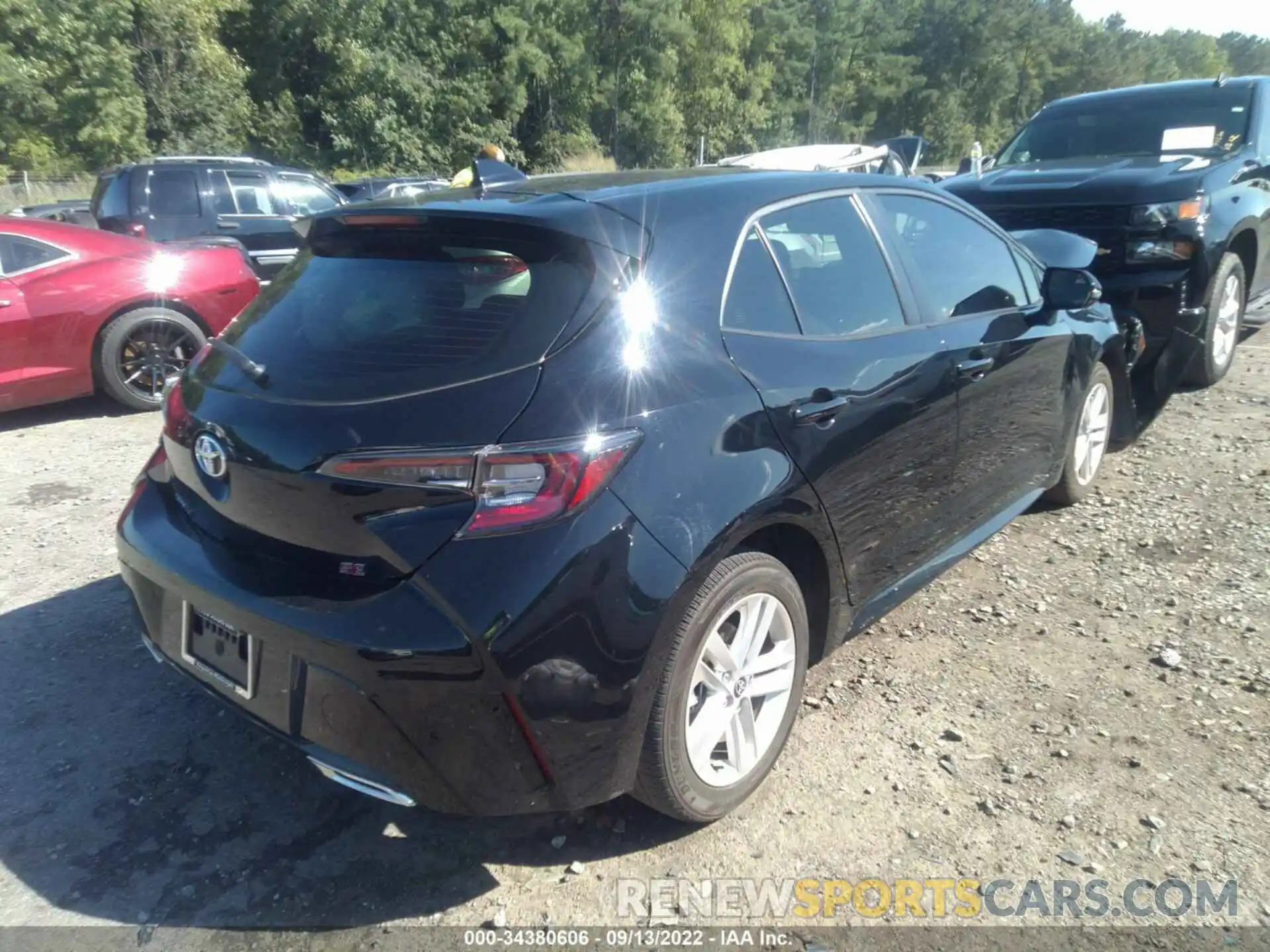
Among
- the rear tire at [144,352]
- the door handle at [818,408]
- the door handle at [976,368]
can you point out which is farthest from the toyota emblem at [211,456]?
the rear tire at [144,352]

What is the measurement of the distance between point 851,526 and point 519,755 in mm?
1275

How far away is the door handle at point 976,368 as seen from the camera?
11.3 ft

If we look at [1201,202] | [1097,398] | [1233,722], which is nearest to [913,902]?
[1233,722]

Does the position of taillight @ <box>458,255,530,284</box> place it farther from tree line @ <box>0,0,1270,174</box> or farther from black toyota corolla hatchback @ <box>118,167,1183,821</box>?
tree line @ <box>0,0,1270,174</box>

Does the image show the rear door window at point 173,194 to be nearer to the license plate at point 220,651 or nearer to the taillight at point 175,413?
the taillight at point 175,413

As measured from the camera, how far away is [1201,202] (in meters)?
5.76

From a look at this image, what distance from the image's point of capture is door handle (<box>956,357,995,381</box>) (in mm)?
3443

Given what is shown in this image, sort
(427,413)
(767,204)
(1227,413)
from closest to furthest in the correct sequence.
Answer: (427,413) → (767,204) → (1227,413)

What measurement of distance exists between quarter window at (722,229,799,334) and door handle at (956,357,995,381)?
34.4 inches

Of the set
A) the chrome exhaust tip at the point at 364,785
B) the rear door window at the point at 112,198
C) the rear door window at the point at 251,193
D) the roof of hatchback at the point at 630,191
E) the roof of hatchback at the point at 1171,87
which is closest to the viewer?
the chrome exhaust tip at the point at 364,785

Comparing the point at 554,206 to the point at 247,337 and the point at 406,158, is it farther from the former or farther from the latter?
the point at 406,158

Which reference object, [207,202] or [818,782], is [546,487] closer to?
[818,782]

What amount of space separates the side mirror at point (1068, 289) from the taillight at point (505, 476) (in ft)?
8.95

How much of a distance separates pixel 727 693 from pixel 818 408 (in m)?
0.84
